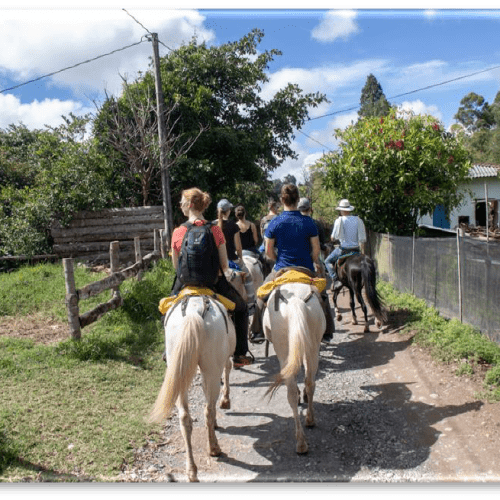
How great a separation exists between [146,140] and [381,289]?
878cm

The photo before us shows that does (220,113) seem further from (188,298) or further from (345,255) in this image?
(188,298)

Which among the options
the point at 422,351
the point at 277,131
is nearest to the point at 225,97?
the point at 277,131

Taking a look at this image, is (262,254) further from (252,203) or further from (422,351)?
(252,203)

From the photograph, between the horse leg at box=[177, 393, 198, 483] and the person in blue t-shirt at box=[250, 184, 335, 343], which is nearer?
the horse leg at box=[177, 393, 198, 483]

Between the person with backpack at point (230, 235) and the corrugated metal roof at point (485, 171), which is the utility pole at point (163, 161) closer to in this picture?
the person with backpack at point (230, 235)

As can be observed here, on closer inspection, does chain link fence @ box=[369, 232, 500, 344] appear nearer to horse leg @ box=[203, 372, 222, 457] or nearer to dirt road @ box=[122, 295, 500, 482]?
dirt road @ box=[122, 295, 500, 482]

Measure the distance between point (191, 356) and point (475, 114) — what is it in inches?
2176

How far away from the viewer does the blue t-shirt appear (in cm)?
500

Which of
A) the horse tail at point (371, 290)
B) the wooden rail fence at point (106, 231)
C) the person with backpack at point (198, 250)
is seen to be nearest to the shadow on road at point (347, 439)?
the person with backpack at point (198, 250)

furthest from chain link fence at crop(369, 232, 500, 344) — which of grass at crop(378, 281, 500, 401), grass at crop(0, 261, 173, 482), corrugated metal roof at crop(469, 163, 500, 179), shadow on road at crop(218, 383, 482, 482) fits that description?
corrugated metal roof at crop(469, 163, 500, 179)

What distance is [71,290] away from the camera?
6988 mm

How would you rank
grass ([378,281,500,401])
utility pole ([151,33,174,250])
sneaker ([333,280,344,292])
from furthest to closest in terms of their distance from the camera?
utility pole ([151,33,174,250]) < sneaker ([333,280,344,292]) < grass ([378,281,500,401])

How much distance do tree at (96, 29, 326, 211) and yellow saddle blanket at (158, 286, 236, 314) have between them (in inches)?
410

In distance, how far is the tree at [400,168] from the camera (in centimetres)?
1085
